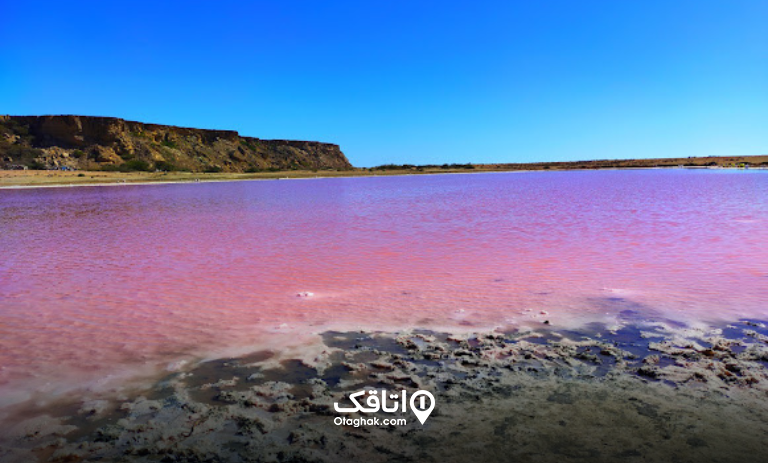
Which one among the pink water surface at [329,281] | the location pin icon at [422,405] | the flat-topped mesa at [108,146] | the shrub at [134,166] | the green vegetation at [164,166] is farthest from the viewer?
the green vegetation at [164,166]

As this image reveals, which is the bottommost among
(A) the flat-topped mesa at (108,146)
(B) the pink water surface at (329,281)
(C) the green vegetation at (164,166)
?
(B) the pink water surface at (329,281)

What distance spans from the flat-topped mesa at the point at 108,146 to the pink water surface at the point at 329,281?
59113mm

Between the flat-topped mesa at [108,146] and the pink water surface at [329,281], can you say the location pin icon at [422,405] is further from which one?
the flat-topped mesa at [108,146]

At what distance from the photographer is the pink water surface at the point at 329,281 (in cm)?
468

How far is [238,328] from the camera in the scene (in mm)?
4859

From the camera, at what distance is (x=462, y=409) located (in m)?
3.11

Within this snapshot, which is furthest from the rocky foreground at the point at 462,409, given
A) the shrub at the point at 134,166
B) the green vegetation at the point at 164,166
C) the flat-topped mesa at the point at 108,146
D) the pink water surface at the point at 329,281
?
the green vegetation at the point at 164,166

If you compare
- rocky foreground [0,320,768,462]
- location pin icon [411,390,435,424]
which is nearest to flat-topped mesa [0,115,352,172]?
rocky foreground [0,320,768,462]

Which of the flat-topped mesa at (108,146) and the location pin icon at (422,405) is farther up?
the flat-topped mesa at (108,146)

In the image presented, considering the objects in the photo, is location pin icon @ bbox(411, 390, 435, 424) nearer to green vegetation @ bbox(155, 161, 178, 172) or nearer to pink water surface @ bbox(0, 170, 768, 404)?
pink water surface @ bbox(0, 170, 768, 404)

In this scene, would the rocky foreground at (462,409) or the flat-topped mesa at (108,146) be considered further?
the flat-topped mesa at (108,146)

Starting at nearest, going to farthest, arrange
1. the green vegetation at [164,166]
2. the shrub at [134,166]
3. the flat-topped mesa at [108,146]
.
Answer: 1. the flat-topped mesa at [108,146]
2. the shrub at [134,166]
3. the green vegetation at [164,166]

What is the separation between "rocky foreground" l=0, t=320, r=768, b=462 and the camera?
2676 mm

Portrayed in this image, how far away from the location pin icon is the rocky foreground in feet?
0.20
